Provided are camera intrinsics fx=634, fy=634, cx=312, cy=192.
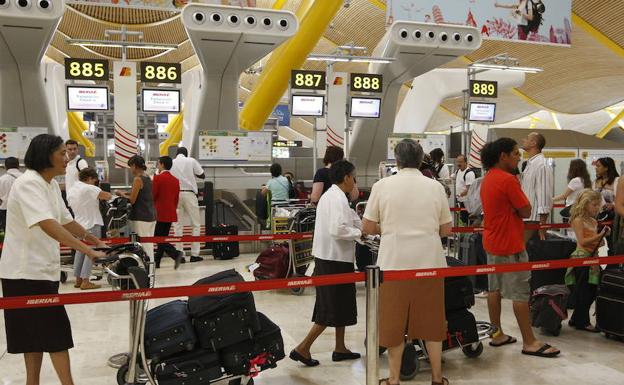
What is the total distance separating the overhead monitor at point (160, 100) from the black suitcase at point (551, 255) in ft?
26.2

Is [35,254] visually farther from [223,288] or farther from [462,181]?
[462,181]

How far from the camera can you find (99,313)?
6.21 metres

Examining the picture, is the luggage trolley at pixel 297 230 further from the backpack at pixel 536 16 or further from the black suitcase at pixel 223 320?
the backpack at pixel 536 16

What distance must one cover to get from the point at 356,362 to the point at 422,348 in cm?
51

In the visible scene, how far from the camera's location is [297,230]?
24.8 feet

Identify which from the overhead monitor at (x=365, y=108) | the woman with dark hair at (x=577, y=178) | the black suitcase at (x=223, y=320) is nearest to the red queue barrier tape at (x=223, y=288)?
the black suitcase at (x=223, y=320)

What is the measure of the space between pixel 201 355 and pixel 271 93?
517 inches

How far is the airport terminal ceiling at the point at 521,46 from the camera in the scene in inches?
823

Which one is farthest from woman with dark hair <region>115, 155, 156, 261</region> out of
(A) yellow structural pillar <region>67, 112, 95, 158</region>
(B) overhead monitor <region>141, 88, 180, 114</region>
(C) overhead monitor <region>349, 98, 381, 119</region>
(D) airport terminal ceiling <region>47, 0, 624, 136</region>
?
(A) yellow structural pillar <region>67, 112, 95, 158</region>

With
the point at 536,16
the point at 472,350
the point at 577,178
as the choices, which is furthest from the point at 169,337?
the point at 536,16

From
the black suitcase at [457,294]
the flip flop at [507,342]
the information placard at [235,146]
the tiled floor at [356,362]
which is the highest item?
the information placard at [235,146]

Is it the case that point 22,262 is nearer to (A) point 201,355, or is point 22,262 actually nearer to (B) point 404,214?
(A) point 201,355

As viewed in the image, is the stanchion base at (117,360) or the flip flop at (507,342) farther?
the flip flop at (507,342)

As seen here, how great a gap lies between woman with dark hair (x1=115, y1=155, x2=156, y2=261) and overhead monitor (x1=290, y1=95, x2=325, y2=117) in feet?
15.6
